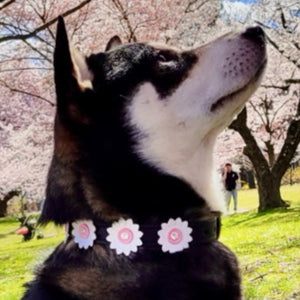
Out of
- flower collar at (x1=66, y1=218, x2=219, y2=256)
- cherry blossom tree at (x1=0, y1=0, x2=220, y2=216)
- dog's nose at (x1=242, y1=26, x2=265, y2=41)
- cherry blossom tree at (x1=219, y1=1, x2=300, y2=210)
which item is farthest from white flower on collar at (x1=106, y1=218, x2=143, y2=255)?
cherry blossom tree at (x1=219, y1=1, x2=300, y2=210)

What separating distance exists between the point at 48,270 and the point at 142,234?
1.42ft

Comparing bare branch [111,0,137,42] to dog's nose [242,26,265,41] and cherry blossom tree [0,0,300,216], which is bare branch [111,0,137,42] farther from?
dog's nose [242,26,265,41]

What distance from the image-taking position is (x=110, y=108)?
102 inches

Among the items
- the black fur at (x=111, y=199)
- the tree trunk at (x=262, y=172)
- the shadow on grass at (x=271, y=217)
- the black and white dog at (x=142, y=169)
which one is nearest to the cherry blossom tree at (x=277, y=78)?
the tree trunk at (x=262, y=172)

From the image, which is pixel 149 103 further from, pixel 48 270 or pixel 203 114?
pixel 48 270

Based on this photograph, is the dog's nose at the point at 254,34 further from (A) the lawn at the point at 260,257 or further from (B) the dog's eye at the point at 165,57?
(A) the lawn at the point at 260,257

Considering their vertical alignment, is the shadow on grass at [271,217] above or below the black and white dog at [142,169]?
below

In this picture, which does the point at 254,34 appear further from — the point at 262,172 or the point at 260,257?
the point at 262,172

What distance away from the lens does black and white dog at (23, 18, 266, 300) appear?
2.37m

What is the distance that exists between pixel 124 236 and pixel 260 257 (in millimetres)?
6808

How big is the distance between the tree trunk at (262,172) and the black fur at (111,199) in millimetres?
15283

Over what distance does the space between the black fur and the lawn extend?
196mm

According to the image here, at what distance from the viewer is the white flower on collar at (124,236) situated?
7.79 feet

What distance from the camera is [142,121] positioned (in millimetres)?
2617
